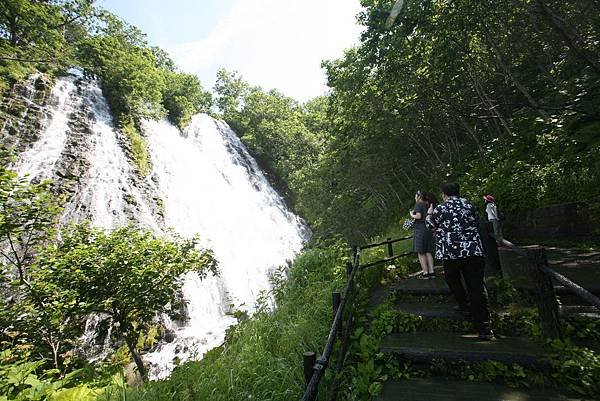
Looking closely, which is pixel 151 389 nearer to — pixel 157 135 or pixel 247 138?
pixel 157 135

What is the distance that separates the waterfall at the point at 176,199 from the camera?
13500mm

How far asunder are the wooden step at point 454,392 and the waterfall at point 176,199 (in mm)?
7696

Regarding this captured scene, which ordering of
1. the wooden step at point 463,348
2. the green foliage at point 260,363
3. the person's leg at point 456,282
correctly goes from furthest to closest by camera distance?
the person's leg at point 456,282 → the green foliage at point 260,363 → the wooden step at point 463,348

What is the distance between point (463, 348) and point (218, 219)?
18.1 meters

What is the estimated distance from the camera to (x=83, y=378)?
559 centimetres

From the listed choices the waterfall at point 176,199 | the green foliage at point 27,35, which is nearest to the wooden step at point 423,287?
the waterfall at point 176,199

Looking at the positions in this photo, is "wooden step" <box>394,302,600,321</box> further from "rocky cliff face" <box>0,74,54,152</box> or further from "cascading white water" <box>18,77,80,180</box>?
"rocky cliff face" <box>0,74,54,152</box>

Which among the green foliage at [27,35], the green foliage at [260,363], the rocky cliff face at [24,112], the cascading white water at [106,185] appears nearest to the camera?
the green foliage at [260,363]

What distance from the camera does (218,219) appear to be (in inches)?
790

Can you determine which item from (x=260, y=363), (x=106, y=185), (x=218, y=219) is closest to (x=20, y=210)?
(x=260, y=363)

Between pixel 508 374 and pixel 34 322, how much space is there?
24.9 ft

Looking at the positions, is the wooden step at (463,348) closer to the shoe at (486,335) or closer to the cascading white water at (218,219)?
the shoe at (486,335)

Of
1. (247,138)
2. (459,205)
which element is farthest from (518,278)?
(247,138)

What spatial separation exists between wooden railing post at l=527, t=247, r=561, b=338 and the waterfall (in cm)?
838
